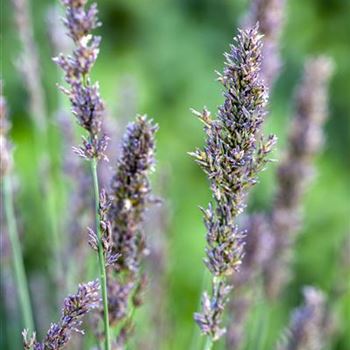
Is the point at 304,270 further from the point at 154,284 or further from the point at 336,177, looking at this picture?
the point at 154,284

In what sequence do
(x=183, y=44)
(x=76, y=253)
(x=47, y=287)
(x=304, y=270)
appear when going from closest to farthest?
1. (x=76, y=253)
2. (x=47, y=287)
3. (x=304, y=270)
4. (x=183, y=44)

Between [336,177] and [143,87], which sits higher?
[143,87]

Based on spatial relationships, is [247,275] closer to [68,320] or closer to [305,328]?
[305,328]

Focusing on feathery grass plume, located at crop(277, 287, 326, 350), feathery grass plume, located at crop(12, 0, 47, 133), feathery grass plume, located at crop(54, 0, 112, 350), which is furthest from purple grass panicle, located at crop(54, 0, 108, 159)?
feathery grass plume, located at crop(12, 0, 47, 133)

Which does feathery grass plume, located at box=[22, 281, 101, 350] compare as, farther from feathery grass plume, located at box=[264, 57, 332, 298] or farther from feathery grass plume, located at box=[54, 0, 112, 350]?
feathery grass plume, located at box=[264, 57, 332, 298]

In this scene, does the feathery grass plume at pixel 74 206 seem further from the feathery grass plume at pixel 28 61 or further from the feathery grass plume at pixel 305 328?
the feathery grass plume at pixel 305 328

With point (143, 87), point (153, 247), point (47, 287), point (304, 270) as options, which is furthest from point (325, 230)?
point (153, 247)

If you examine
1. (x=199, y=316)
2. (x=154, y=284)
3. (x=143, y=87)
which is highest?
(x=143, y=87)

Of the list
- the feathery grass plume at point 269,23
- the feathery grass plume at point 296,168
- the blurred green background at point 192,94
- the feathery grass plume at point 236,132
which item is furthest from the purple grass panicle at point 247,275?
the blurred green background at point 192,94

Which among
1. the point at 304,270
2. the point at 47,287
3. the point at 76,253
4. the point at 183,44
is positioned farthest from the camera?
the point at 183,44
